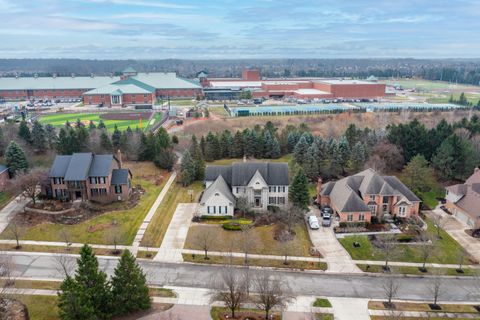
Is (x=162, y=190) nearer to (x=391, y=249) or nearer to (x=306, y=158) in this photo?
(x=306, y=158)

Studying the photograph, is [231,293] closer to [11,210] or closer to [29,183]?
[29,183]

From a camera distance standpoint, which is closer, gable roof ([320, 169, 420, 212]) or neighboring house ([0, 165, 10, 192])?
gable roof ([320, 169, 420, 212])

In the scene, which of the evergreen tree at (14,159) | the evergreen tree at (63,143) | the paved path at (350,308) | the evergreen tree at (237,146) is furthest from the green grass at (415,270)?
the evergreen tree at (63,143)

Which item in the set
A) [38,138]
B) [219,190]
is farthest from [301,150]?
[38,138]

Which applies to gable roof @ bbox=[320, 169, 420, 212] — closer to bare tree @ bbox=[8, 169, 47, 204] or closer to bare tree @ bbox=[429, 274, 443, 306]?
bare tree @ bbox=[429, 274, 443, 306]

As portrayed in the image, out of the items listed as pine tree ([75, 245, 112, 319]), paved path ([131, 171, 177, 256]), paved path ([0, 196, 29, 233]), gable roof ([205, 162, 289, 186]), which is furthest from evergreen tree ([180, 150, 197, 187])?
pine tree ([75, 245, 112, 319])

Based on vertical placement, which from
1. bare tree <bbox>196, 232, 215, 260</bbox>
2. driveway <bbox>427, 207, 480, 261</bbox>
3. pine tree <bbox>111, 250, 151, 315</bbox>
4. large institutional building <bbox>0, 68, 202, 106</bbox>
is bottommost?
driveway <bbox>427, 207, 480, 261</bbox>

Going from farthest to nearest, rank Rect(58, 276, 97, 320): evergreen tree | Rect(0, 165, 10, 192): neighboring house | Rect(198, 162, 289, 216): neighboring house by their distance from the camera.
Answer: Rect(0, 165, 10, 192): neighboring house
Rect(198, 162, 289, 216): neighboring house
Rect(58, 276, 97, 320): evergreen tree
